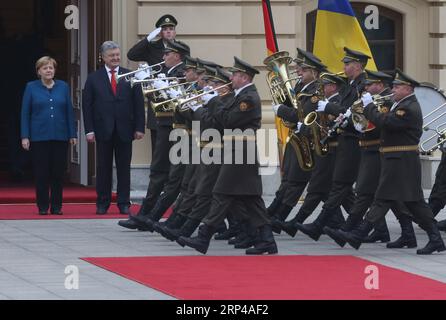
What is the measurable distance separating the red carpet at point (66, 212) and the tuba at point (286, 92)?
272cm

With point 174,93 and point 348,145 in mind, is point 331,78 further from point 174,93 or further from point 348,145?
point 174,93

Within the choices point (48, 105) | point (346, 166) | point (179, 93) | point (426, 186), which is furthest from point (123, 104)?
point (426, 186)

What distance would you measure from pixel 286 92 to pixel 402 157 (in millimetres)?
1729

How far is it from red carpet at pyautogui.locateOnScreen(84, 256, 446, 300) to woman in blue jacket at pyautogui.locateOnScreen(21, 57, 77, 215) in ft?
12.9

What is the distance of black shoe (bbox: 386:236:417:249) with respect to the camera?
14852 mm

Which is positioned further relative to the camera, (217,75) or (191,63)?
(191,63)

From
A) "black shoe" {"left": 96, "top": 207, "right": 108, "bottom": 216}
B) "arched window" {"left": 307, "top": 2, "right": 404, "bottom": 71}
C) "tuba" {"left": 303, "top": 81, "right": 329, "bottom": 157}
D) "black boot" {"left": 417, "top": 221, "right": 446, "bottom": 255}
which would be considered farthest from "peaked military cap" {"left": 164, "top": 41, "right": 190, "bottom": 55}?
"arched window" {"left": 307, "top": 2, "right": 404, "bottom": 71}

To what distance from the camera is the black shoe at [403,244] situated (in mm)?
14852

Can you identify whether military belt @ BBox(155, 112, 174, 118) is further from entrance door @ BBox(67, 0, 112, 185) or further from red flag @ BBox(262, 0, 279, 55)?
entrance door @ BBox(67, 0, 112, 185)

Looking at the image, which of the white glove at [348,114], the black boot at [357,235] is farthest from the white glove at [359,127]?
the black boot at [357,235]

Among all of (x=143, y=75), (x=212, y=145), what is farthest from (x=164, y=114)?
(x=212, y=145)

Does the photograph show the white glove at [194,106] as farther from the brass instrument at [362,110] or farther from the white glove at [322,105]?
the brass instrument at [362,110]

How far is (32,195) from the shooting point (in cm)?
1914

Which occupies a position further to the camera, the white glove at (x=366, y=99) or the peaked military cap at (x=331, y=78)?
the peaked military cap at (x=331, y=78)
